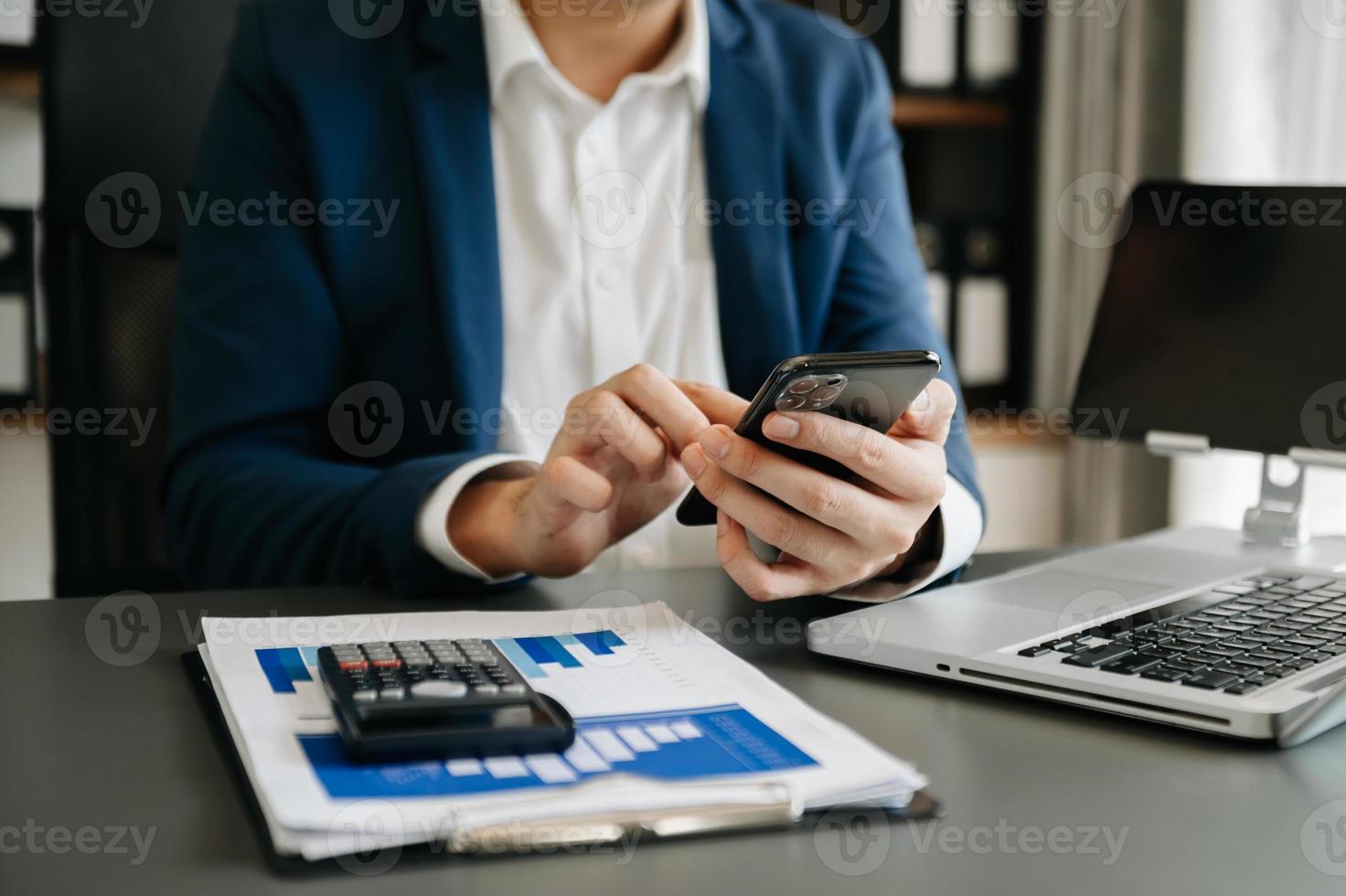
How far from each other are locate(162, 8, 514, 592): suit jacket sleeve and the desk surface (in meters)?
0.23

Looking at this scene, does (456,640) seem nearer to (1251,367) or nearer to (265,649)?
(265,649)

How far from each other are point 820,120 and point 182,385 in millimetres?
673

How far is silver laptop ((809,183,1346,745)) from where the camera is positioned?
60 cm

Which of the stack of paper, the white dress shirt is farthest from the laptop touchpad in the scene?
the white dress shirt

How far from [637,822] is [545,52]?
100cm

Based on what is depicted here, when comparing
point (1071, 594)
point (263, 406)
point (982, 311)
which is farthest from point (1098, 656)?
point (982, 311)

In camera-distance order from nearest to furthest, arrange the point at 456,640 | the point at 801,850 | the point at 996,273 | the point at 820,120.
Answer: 1. the point at 801,850
2. the point at 456,640
3. the point at 820,120
4. the point at 996,273

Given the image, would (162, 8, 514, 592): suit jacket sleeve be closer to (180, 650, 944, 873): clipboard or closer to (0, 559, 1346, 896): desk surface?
(0, 559, 1346, 896): desk surface

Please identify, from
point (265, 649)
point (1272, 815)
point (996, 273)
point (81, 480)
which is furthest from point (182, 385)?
point (996, 273)

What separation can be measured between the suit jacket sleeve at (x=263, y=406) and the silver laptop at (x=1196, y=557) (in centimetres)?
36

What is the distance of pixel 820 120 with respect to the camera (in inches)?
51.6

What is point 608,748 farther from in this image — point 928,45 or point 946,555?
point 928,45

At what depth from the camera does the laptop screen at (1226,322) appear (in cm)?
91

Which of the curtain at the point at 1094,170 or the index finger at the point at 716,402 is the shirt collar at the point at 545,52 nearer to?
the index finger at the point at 716,402
